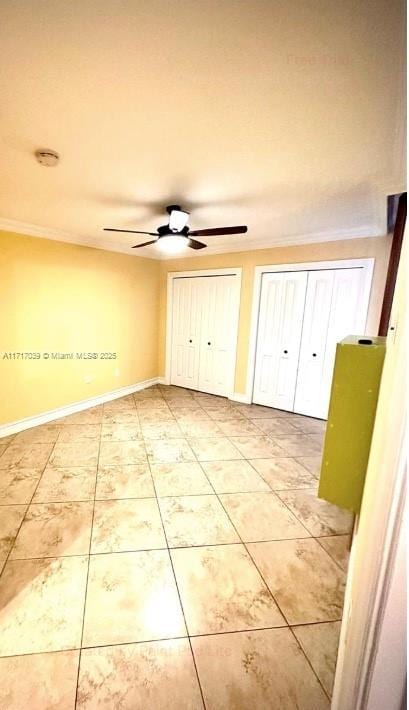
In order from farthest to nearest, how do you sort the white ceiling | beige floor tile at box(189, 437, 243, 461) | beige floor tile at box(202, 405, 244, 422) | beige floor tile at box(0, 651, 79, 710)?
beige floor tile at box(202, 405, 244, 422)
beige floor tile at box(189, 437, 243, 461)
beige floor tile at box(0, 651, 79, 710)
the white ceiling

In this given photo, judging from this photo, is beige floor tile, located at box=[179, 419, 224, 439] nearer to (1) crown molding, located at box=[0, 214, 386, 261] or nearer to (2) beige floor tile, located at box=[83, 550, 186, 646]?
(2) beige floor tile, located at box=[83, 550, 186, 646]

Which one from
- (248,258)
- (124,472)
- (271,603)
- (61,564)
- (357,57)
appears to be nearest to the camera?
(357,57)

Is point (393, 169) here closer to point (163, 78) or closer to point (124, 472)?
point (163, 78)

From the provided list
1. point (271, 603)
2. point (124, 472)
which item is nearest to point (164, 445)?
point (124, 472)

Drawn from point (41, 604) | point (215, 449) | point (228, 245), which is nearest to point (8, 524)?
point (41, 604)

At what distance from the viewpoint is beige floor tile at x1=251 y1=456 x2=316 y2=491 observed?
2.44 m

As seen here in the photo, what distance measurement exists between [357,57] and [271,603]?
95.7 inches

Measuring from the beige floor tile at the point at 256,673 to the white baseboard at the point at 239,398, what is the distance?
3.15m

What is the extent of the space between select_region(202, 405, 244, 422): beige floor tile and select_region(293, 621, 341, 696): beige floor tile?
249cm

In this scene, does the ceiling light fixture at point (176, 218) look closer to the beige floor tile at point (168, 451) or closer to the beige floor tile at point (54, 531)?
the beige floor tile at point (168, 451)

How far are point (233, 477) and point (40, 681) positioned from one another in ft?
5.54

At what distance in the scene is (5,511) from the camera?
6.46ft

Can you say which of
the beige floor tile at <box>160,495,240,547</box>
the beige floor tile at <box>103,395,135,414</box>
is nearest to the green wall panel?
the beige floor tile at <box>160,495,240,547</box>

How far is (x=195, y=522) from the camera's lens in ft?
6.46
